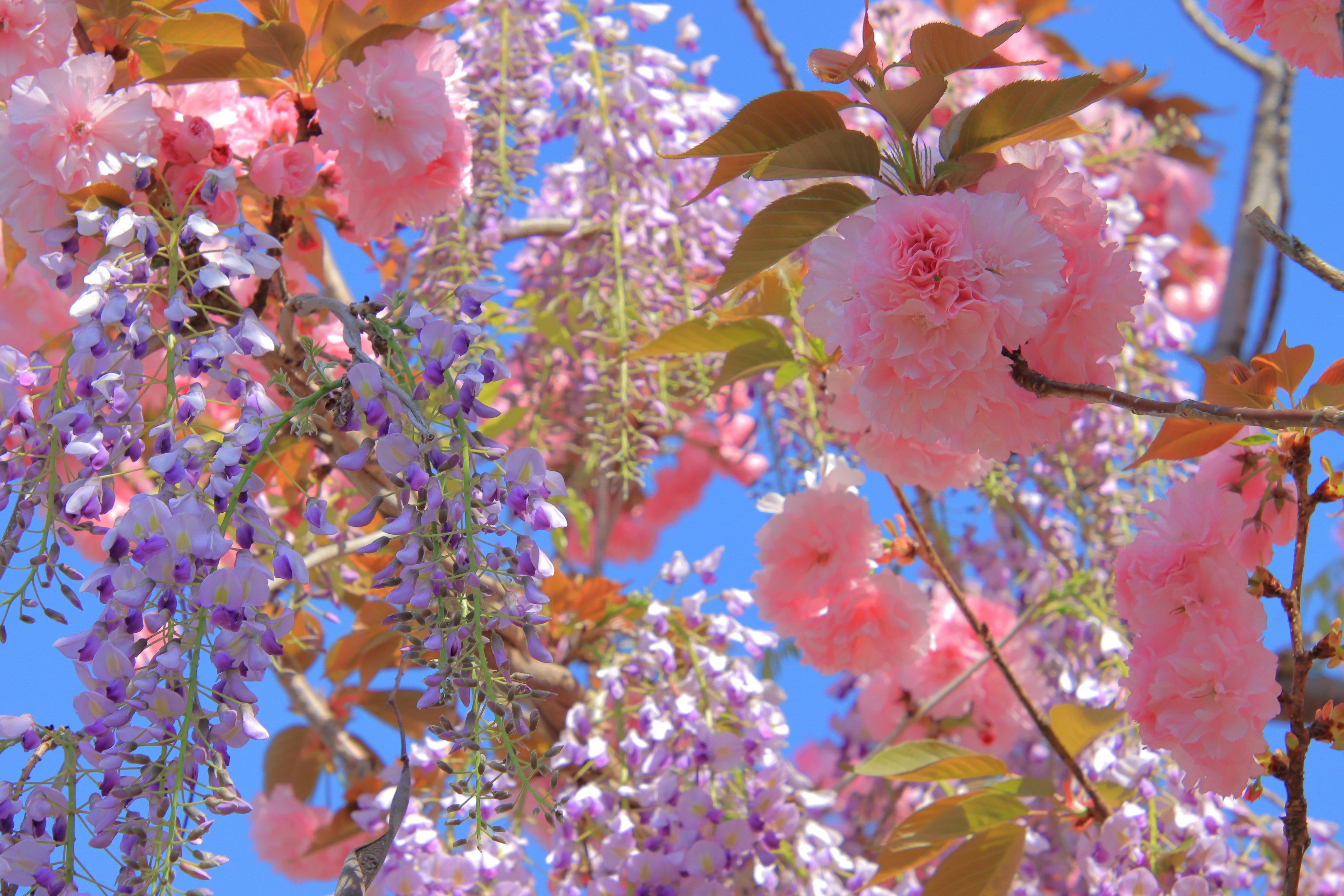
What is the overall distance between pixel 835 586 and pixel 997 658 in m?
0.19

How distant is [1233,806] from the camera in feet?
4.13

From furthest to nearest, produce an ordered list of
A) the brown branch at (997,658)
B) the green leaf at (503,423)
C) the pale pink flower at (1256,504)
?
Result: the green leaf at (503,423) < the brown branch at (997,658) < the pale pink flower at (1256,504)

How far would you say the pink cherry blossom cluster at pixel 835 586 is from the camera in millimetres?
1027

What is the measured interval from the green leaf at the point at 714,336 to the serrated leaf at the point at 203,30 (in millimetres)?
455

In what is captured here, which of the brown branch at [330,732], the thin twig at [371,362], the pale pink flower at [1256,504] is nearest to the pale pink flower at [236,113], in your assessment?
the thin twig at [371,362]

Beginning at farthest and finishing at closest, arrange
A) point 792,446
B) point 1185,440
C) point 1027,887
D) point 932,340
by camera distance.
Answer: point 792,446 < point 1027,887 < point 1185,440 < point 932,340

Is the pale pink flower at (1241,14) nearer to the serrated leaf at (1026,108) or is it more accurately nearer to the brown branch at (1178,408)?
the serrated leaf at (1026,108)

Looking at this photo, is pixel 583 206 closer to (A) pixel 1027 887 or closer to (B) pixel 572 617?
(B) pixel 572 617

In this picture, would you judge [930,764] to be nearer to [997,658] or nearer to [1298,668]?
[997,658]

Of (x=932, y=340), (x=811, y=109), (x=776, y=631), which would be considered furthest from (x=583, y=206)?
(x=932, y=340)

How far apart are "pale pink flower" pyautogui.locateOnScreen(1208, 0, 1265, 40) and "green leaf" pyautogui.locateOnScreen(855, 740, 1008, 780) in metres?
0.69

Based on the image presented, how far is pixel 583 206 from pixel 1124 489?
101 centimetres

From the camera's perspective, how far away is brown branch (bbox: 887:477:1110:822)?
3.30ft

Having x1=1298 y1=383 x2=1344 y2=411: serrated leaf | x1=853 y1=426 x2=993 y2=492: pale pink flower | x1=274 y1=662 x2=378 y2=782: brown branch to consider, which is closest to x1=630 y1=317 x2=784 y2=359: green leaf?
x1=853 y1=426 x2=993 y2=492: pale pink flower
